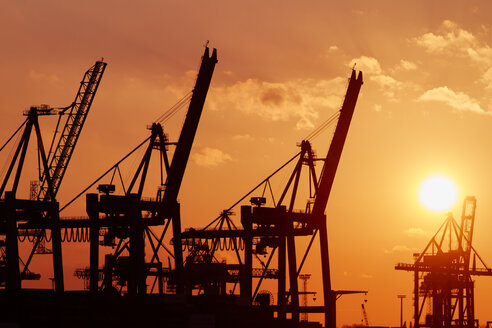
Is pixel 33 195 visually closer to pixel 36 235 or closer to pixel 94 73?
pixel 36 235

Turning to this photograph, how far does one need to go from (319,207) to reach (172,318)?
29.7m

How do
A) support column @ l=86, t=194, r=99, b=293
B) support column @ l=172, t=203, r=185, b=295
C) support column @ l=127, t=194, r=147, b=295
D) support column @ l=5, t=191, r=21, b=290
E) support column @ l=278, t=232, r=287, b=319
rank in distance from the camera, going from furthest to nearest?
support column @ l=278, t=232, r=287, b=319 < support column @ l=172, t=203, r=185, b=295 < support column @ l=86, t=194, r=99, b=293 < support column @ l=127, t=194, r=147, b=295 < support column @ l=5, t=191, r=21, b=290

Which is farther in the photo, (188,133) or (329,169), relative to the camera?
(329,169)

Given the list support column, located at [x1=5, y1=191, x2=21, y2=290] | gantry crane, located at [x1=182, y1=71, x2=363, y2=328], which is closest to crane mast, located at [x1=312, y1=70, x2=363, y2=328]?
gantry crane, located at [x1=182, y1=71, x2=363, y2=328]

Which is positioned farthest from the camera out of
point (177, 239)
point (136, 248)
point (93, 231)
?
point (177, 239)

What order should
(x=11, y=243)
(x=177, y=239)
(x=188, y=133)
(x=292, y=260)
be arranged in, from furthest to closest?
(x=292, y=260)
(x=177, y=239)
(x=188, y=133)
(x=11, y=243)

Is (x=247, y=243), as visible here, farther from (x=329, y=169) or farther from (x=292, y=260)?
(x=329, y=169)

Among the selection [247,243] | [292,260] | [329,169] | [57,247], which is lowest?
[292,260]

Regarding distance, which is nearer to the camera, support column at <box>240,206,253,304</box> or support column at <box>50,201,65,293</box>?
support column at <box>50,201,65,293</box>

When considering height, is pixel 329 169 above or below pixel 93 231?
above

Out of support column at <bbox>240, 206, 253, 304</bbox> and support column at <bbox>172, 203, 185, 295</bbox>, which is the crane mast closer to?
support column at <bbox>240, 206, 253, 304</bbox>

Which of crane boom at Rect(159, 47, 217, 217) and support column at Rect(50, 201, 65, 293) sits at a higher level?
crane boom at Rect(159, 47, 217, 217)

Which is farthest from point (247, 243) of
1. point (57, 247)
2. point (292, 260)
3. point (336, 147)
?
point (57, 247)

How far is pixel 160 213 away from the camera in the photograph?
89.7m
